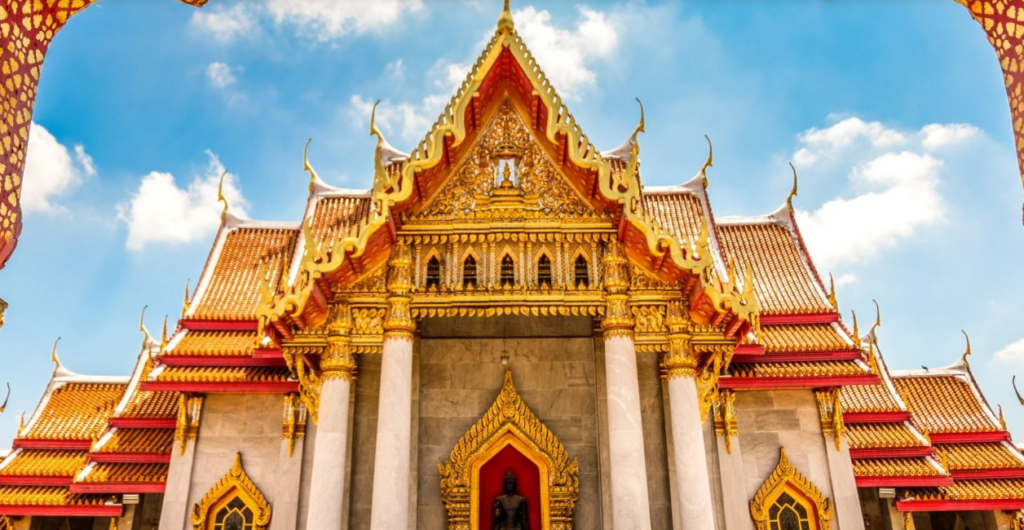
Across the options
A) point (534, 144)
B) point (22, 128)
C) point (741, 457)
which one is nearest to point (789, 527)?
point (741, 457)

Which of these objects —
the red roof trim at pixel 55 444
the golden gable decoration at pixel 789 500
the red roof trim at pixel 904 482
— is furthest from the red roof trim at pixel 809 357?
the red roof trim at pixel 55 444

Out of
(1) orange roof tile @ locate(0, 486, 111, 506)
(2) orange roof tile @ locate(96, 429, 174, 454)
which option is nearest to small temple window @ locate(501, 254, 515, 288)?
(2) orange roof tile @ locate(96, 429, 174, 454)

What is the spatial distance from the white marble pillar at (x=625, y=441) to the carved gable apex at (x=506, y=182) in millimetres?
2238

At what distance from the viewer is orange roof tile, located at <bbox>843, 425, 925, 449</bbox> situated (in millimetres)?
17203

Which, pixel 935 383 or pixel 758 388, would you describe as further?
pixel 935 383

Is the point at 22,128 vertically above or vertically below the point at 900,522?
above

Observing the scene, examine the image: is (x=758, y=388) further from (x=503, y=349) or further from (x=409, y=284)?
(x=409, y=284)

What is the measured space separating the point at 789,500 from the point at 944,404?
8792 millimetres

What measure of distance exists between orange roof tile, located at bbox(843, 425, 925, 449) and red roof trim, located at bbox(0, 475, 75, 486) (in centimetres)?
1826

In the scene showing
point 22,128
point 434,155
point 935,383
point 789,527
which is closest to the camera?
point 22,128

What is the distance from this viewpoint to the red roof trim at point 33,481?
18531mm

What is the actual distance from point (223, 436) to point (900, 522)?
14.8 m

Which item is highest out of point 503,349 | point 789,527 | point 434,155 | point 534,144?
point 534,144

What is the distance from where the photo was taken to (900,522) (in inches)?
688
